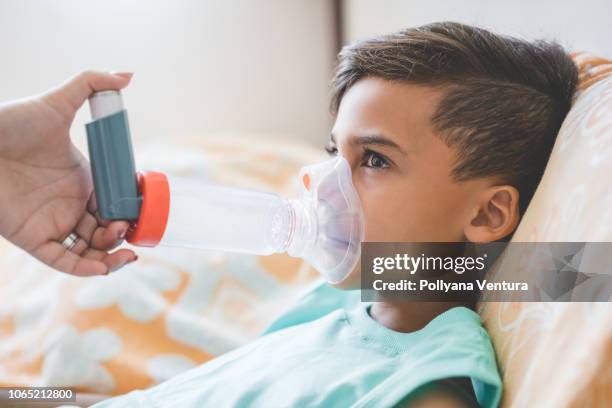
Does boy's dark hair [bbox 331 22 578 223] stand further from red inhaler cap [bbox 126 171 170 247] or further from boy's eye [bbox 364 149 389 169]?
red inhaler cap [bbox 126 171 170 247]

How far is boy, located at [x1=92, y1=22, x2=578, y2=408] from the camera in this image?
2.96 ft

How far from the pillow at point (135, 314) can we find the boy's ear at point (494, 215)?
23.5 inches

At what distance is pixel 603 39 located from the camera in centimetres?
98

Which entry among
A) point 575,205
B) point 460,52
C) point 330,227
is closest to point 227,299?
point 330,227

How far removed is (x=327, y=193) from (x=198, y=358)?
21.5 inches

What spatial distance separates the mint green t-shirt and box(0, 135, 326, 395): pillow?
0.24m

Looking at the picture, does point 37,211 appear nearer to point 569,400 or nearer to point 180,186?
point 180,186

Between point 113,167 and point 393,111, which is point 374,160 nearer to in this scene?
point 393,111

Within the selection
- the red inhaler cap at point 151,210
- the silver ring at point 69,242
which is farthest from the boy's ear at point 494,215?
the silver ring at point 69,242

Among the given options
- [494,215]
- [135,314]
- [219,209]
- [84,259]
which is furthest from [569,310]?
[135,314]

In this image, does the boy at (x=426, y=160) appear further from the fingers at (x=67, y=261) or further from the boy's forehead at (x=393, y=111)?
the fingers at (x=67, y=261)

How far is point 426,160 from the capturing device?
903 mm

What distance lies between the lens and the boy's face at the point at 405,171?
904mm

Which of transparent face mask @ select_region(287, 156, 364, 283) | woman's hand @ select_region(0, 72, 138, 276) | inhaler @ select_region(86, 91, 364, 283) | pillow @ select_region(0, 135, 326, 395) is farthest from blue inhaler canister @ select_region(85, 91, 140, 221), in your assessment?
pillow @ select_region(0, 135, 326, 395)
